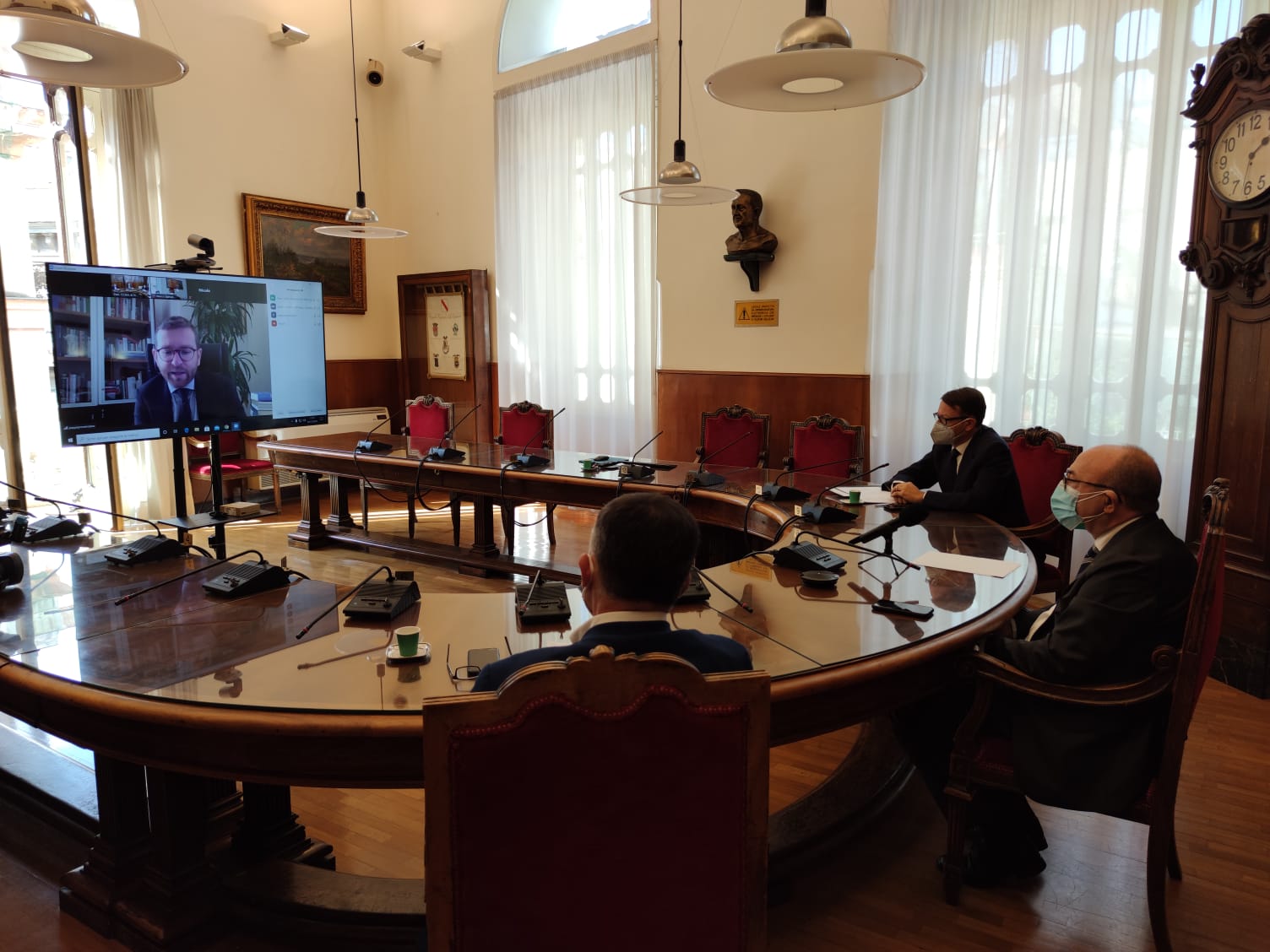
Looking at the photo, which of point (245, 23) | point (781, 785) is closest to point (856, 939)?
point (781, 785)

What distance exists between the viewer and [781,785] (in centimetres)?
260

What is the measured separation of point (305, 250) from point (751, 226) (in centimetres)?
411

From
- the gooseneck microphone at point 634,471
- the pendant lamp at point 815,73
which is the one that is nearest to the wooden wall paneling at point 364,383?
the gooseneck microphone at point 634,471

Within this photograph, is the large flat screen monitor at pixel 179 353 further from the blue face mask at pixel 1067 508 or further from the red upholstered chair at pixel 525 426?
the blue face mask at pixel 1067 508

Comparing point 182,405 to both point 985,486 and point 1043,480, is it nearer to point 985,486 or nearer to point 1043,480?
point 985,486

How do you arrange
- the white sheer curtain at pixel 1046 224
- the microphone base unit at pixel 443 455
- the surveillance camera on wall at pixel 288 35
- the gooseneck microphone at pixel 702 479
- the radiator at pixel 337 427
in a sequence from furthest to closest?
the radiator at pixel 337 427, the surveillance camera on wall at pixel 288 35, the microphone base unit at pixel 443 455, the white sheer curtain at pixel 1046 224, the gooseneck microphone at pixel 702 479

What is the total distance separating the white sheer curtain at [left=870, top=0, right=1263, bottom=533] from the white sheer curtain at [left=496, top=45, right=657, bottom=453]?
1944 millimetres

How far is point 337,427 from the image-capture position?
766 cm

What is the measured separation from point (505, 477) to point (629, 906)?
138 inches

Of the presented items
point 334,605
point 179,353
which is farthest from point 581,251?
point 334,605

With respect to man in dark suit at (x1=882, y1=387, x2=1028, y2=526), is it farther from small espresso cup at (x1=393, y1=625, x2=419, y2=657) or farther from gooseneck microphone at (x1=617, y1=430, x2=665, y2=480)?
small espresso cup at (x1=393, y1=625, x2=419, y2=657)

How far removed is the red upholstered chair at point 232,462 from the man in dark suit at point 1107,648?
5.62 metres

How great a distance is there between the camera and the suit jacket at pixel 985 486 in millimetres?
3293

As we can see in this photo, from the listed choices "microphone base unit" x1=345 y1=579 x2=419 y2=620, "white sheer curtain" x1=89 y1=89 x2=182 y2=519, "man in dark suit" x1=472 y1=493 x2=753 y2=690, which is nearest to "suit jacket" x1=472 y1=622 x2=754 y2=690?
"man in dark suit" x1=472 y1=493 x2=753 y2=690
